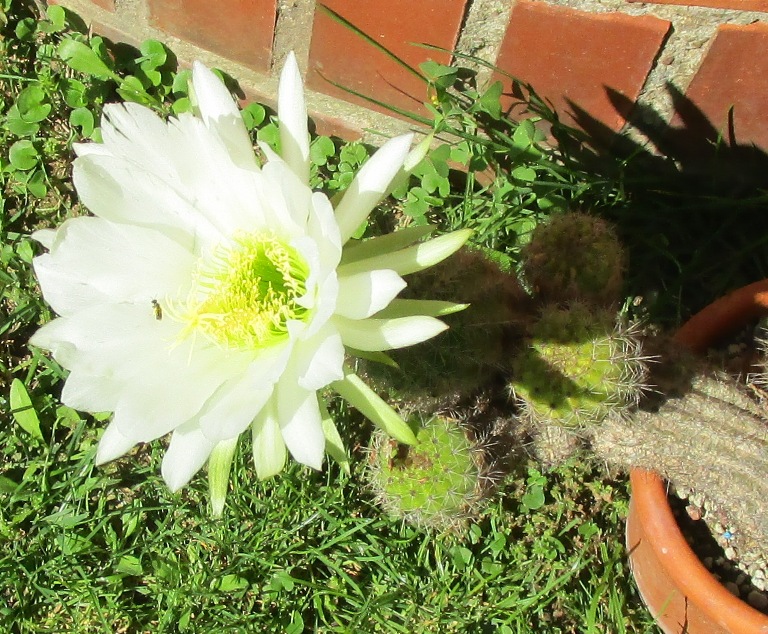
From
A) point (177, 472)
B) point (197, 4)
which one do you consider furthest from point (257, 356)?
point (197, 4)

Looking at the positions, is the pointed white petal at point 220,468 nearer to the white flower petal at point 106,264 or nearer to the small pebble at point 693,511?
the white flower petal at point 106,264

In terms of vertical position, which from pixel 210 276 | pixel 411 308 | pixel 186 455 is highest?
pixel 411 308

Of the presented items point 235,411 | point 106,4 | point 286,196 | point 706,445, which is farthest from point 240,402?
point 106,4

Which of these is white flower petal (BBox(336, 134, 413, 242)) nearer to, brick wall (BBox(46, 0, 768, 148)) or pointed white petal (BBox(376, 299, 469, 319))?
pointed white petal (BBox(376, 299, 469, 319))

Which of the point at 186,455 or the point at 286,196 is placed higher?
the point at 286,196

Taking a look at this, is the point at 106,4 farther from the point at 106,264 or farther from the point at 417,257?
the point at 417,257

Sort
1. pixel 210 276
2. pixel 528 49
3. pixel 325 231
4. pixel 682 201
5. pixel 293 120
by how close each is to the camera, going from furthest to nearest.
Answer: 1. pixel 682 201
2. pixel 528 49
3. pixel 210 276
4. pixel 293 120
5. pixel 325 231

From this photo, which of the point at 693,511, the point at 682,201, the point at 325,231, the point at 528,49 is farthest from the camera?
the point at 682,201
